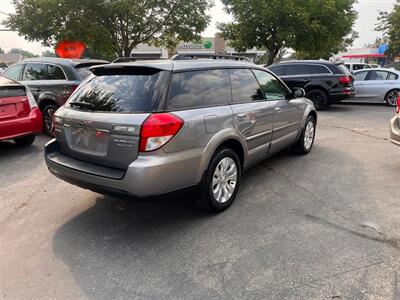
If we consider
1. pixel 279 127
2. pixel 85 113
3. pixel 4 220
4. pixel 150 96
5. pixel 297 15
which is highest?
pixel 297 15

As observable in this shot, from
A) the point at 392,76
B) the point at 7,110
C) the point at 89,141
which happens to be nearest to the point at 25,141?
the point at 7,110

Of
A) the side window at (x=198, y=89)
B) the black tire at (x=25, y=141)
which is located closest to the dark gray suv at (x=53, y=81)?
the black tire at (x=25, y=141)

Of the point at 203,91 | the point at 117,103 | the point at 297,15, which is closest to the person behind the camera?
the point at 117,103

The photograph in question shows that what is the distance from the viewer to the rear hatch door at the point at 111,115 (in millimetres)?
3260

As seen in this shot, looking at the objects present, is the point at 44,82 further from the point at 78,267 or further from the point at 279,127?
the point at 78,267

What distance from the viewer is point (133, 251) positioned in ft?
10.8

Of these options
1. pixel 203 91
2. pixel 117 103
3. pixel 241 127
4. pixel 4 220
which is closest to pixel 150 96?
pixel 117 103

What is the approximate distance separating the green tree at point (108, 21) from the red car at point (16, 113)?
12.3 metres

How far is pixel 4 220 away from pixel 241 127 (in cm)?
→ 287

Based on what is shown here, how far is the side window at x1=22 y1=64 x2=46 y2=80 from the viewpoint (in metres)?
8.02

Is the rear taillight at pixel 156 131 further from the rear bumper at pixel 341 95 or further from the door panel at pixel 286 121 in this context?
the rear bumper at pixel 341 95

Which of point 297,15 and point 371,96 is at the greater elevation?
point 297,15

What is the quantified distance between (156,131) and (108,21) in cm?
1746

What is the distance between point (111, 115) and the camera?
134 inches
